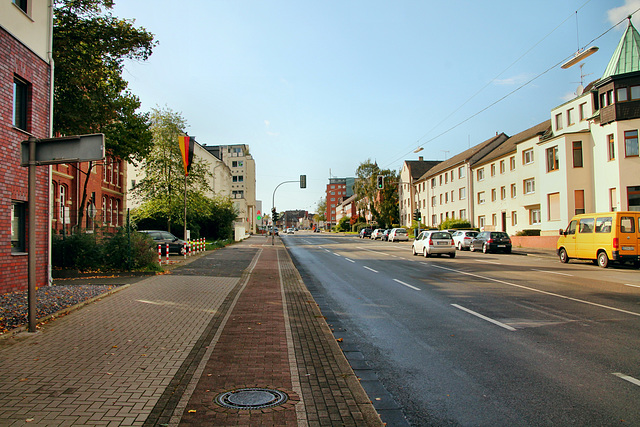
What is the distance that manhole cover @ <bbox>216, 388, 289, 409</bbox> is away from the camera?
13.2ft

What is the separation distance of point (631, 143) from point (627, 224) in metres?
12.5

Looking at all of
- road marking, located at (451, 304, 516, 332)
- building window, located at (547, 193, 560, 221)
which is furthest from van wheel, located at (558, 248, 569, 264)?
road marking, located at (451, 304, 516, 332)

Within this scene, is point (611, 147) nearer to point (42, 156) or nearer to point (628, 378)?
point (628, 378)

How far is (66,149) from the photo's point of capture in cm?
688

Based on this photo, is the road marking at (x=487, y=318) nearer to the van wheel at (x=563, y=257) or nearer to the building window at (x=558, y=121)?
the van wheel at (x=563, y=257)

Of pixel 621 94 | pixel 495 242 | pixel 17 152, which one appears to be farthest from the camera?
pixel 495 242

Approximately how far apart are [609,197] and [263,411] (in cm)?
3232

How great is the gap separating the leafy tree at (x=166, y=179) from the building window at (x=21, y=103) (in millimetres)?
24218

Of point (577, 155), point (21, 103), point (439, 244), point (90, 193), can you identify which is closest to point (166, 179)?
point (90, 193)

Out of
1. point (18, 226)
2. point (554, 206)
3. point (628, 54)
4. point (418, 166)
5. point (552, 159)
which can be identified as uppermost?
point (628, 54)

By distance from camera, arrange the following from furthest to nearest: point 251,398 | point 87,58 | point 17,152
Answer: point 87,58 < point 17,152 < point 251,398

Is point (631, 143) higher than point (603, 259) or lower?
higher

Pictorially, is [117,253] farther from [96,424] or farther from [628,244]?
[628,244]

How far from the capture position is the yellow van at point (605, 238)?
18203mm
